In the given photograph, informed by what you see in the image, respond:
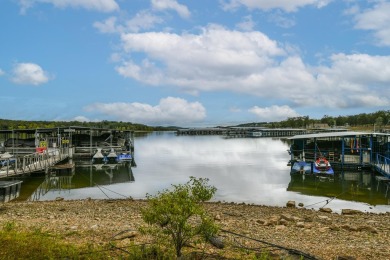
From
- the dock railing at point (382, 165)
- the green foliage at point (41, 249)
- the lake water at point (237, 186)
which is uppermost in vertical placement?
the green foliage at point (41, 249)

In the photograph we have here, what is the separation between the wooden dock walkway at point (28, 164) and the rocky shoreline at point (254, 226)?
10.2m

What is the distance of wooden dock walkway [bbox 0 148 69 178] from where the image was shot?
80.7ft

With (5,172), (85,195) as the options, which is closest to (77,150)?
(5,172)

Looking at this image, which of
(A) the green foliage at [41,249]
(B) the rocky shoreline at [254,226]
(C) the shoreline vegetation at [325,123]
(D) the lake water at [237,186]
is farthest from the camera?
(C) the shoreline vegetation at [325,123]

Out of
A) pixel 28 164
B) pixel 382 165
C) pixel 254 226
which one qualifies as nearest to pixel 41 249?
pixel 254 226

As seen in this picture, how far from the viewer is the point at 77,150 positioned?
4569 cm

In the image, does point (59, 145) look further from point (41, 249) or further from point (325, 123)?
point (325, 123)

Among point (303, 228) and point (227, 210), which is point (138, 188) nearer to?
point (227, 210)

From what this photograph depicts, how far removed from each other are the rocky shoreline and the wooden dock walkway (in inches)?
402

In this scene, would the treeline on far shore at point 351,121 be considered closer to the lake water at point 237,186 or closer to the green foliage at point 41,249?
the lake water at point 237,186

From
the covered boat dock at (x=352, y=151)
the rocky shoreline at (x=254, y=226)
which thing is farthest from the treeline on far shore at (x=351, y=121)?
the rocky shoreline at (x=254, y=226)

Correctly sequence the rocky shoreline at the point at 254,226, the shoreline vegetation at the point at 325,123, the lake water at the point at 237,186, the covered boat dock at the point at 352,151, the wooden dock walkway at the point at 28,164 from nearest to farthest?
the rocky shoreline at the point at 254,226 < the lake water at the point at 237,186 < the wooden dock walkway at the point at 28,164 < the covered boat dock at the point at 352,151 < the shoreline vegetation at the point at 325,123

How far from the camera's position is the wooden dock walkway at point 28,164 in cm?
2459

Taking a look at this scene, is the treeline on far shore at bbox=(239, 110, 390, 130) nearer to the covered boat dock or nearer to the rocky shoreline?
the covered boat dock
